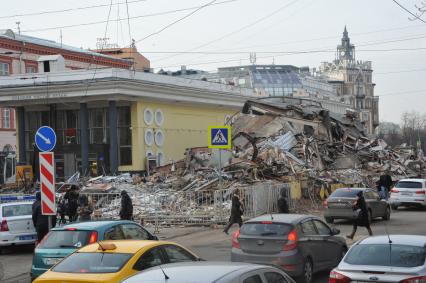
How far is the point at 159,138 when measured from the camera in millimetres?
48500

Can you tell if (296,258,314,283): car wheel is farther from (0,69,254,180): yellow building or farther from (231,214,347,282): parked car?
(0,69,254,180): yellow building

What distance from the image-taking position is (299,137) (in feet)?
128

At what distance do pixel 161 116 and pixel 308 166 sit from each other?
640 inches

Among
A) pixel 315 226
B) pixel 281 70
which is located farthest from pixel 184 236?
pixel 281 70

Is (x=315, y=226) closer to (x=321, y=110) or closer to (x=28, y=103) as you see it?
(x=321, y=110)

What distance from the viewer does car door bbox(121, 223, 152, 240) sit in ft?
43.2

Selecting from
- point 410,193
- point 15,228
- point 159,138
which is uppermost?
point 159,138

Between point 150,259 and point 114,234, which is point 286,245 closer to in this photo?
point 114,234

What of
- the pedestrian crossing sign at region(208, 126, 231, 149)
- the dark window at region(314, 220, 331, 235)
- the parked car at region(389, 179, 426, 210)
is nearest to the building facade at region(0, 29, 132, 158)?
the parked car at region(389, 179, 426, 210)

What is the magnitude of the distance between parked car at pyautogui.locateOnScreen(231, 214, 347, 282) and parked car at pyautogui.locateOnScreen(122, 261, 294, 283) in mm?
6368

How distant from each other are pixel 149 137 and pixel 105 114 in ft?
11.7

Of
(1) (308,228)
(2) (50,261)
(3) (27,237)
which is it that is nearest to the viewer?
(2) (50,261)

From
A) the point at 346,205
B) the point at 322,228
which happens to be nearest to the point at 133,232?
the point at 322,228

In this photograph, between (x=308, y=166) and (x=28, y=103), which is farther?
(x=28, y=103)
